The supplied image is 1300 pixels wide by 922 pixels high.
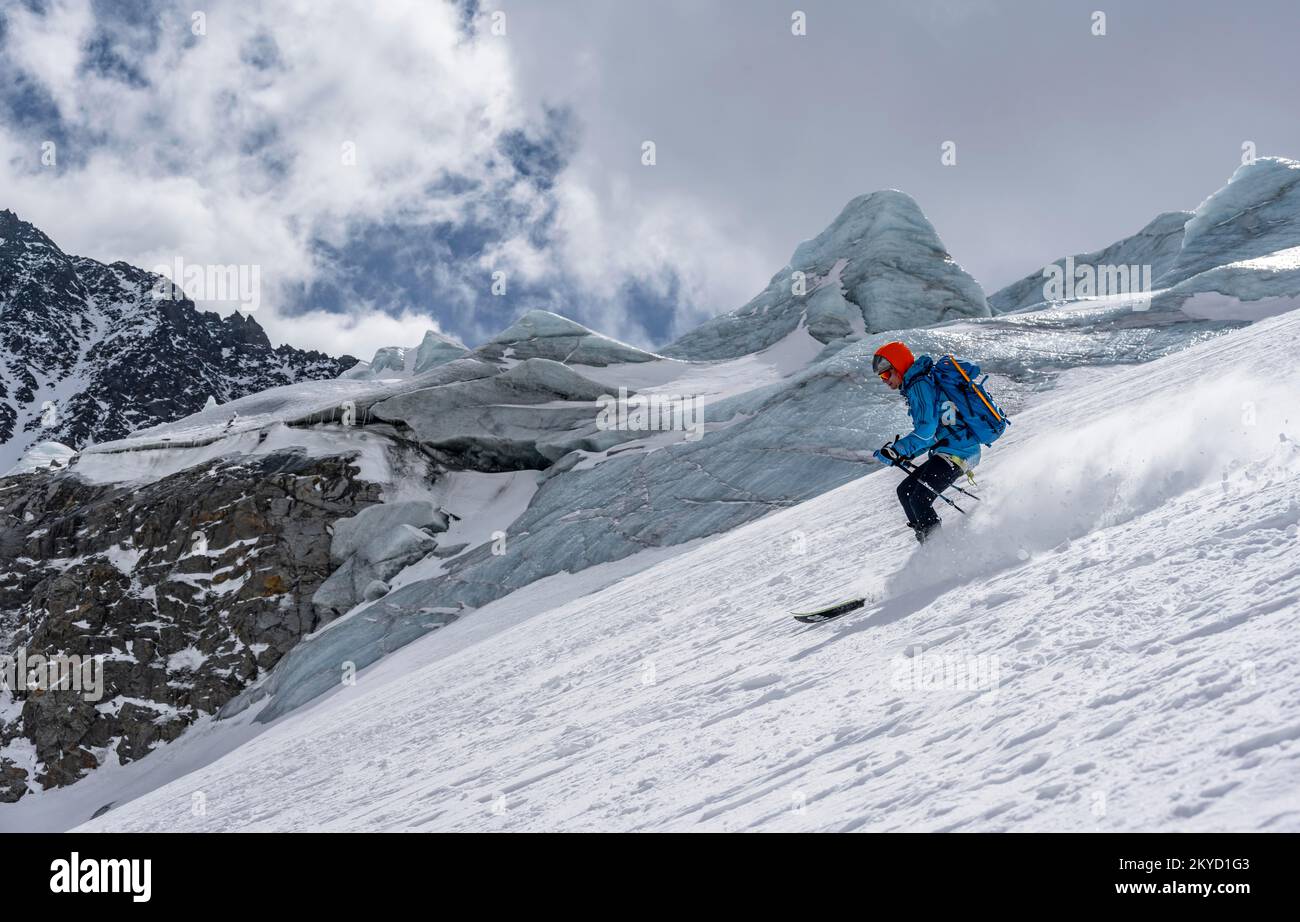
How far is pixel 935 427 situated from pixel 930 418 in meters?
0.11

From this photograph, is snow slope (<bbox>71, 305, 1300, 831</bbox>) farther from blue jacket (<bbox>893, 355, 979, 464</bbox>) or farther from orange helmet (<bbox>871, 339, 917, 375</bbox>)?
orange helmet (<bbox>871, 339, 917, 375</bbox>)

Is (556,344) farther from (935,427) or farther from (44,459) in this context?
(935,427)

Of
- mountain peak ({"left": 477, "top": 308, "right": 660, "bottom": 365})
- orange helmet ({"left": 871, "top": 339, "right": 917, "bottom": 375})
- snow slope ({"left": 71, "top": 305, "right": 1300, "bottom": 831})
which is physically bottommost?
snow slope ({"left": 71, "top": 305, "right": 1300, "bottom": 831})

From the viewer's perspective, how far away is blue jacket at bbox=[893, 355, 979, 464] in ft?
28.4

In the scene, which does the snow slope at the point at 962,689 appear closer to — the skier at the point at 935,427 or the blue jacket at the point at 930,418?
the skier at the point at 935,427

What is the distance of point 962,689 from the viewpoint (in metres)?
4.58

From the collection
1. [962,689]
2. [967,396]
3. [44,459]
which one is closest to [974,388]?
[967,396]

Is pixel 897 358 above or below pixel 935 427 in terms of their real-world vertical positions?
above

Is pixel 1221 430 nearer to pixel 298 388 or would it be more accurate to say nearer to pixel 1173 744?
pixel 1173 744

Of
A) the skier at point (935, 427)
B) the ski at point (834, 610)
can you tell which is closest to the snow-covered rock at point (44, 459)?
the ski at point (834, 610)

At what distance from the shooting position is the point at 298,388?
5291 cm

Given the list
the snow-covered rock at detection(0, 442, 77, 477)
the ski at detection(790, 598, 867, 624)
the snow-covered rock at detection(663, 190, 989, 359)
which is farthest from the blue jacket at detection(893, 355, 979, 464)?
the snow-covered rock at detection(0, 442, 77, 477)
